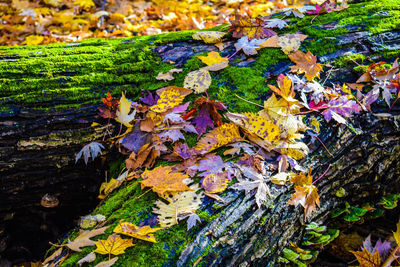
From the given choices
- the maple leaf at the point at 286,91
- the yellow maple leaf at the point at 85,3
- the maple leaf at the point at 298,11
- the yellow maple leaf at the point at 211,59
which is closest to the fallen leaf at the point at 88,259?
the maple leaf at the point at 286,91

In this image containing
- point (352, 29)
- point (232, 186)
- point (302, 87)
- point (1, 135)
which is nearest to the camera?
point (232, 186)

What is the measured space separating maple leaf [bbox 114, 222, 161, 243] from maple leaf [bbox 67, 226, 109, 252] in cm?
12

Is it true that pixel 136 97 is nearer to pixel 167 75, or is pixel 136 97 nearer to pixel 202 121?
pixel 167 75

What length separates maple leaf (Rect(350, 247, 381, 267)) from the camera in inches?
68.7

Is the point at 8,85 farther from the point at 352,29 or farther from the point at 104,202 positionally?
the point at 352,29

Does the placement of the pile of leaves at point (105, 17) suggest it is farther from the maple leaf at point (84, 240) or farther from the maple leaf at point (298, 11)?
the maple leaf at point (84, 240)

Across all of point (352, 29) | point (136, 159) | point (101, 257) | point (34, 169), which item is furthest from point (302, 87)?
point (34, 169)

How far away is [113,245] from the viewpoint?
4.41ft

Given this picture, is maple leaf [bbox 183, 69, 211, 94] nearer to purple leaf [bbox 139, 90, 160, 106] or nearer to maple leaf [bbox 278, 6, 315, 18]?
purple leaf [bbox 139, 90, 160, 106]

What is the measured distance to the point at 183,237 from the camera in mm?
1380

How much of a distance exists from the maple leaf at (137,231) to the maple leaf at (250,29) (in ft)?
6.03

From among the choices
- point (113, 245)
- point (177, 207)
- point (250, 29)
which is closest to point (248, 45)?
point (250, 29)

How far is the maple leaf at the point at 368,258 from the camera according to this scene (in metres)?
1.75

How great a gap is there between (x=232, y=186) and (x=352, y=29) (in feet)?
6.19
